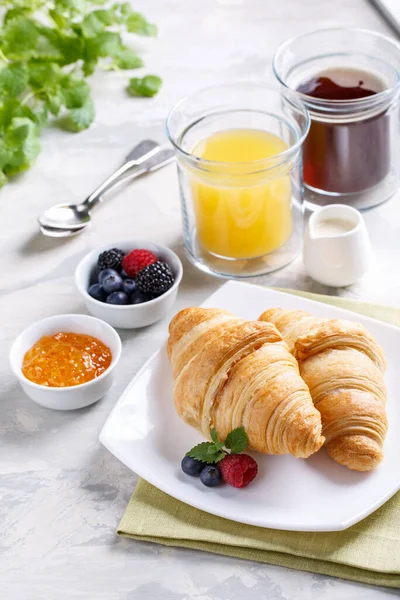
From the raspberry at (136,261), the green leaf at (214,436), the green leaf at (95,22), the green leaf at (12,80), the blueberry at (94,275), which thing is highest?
the green leaf at (95,22)

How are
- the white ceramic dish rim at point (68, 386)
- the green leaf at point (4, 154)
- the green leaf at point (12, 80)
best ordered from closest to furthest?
the white ceramic dish rim at point (68, 386), the green leaf at point (4, 154), the green leaf at point (12, 80)

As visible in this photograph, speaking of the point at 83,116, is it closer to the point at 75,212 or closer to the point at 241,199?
the point at 75,212

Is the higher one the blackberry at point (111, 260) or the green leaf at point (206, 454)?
the green leaf at point (206, 454)

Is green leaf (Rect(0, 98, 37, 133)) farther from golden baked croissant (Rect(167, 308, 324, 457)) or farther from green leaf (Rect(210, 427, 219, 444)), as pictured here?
green leaf (Rect(210, 427, 219, 444))

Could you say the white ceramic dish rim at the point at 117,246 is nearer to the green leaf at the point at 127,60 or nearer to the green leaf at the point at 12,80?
the green leaf at the point at 12,80

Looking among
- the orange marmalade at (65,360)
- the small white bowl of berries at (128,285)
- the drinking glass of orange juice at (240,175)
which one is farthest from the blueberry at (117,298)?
the drinking glass of orange juice at (240,175)

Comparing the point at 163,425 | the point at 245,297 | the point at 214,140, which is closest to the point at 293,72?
the point at 214,140

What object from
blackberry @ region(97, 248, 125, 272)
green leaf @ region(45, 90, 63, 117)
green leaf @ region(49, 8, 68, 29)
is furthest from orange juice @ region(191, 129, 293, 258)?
green leaf @ region(49, 8, 68, 29)
